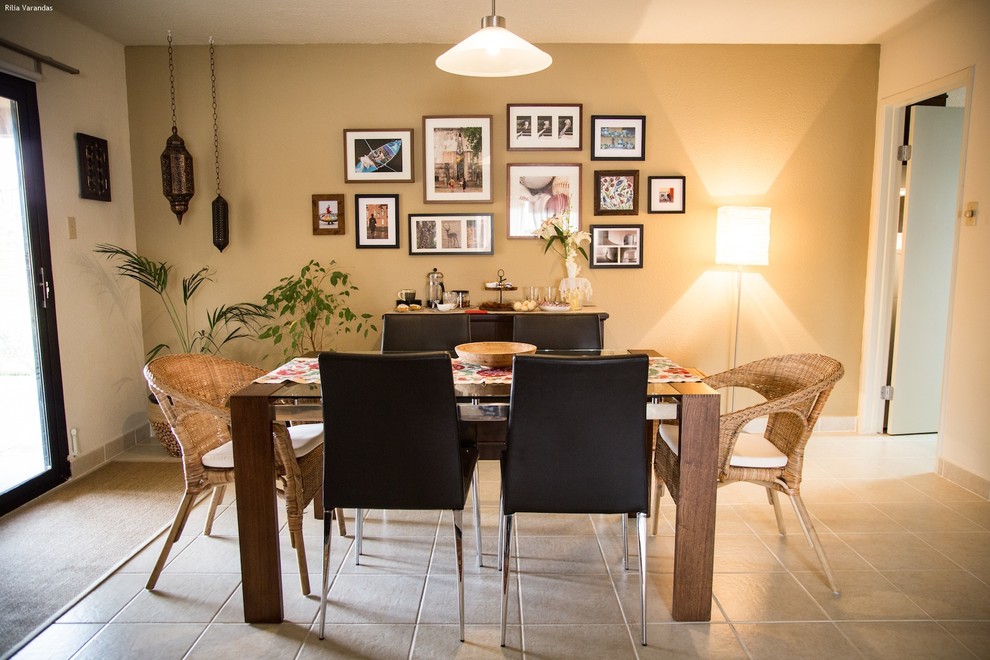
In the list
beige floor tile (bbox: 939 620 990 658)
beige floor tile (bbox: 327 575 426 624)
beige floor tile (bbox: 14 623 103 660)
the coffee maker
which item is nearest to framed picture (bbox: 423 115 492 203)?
the coffee maker

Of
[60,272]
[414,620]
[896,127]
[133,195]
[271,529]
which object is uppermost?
[896,127]

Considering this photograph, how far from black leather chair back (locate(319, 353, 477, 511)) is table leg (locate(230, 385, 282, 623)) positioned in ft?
0.75

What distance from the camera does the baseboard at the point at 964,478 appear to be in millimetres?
3135

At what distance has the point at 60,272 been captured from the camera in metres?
3.35

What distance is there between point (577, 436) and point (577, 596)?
70 cm

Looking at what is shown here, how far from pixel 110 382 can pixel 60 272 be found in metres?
0.76

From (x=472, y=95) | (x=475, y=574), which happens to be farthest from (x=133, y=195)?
(x=475, y=574)

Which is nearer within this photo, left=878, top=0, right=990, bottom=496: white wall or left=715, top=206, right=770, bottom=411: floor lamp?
left=878, top=0, right=990, bottom=496: white wall

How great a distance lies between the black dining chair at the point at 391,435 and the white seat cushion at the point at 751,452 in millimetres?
846

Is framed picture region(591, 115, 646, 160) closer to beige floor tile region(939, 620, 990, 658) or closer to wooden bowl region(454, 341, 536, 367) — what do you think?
wooden bowl region(454, 341, 536, 367)

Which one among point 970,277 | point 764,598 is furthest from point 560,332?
point 970,277

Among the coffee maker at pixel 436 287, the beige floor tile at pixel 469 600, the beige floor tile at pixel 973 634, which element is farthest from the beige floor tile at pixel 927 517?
the coffee maker at pixel 436 287

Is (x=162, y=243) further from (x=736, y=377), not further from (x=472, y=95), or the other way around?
(x=736, y=377)

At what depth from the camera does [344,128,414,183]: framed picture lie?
4023 millimetres
